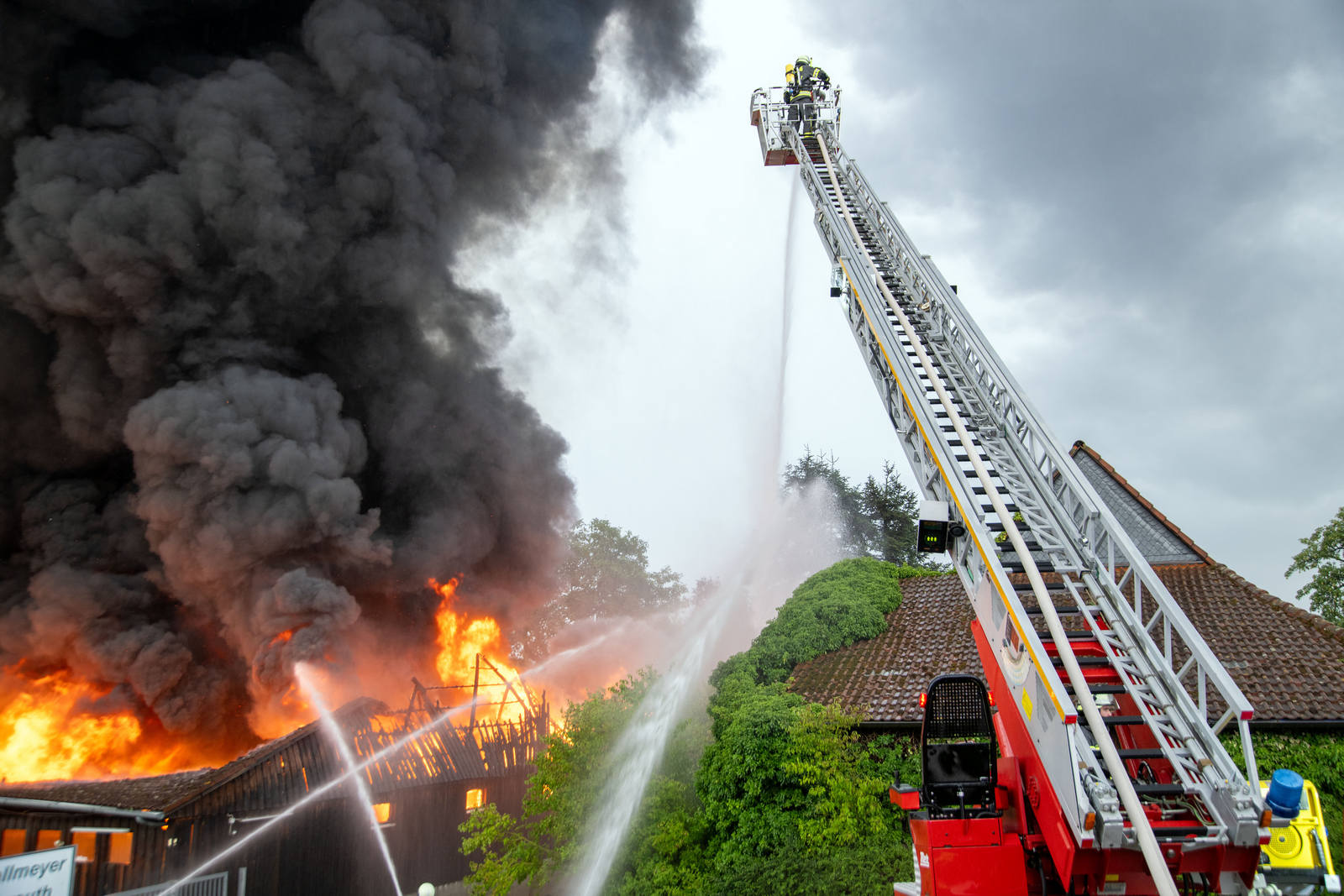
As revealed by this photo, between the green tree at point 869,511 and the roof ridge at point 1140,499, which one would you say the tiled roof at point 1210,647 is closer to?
the roof ridge at point 1140,499

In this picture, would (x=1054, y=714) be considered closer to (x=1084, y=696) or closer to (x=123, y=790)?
(x=1084, y=696)

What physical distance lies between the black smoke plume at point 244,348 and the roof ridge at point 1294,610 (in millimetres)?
18358

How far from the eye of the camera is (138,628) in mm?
17656

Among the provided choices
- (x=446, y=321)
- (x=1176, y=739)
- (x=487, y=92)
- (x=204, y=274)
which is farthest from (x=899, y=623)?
(x=487, y=92)

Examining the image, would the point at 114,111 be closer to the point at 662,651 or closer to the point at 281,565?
the point at 281,565

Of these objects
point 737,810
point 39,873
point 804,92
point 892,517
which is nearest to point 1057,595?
point 737,810

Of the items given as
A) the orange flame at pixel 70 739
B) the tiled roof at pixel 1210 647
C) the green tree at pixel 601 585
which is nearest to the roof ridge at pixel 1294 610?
the tiled roof at pixel 1210 647

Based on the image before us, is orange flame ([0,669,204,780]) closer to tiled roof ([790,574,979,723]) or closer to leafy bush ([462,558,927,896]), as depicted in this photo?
leafy bush ([462,558,927,896])

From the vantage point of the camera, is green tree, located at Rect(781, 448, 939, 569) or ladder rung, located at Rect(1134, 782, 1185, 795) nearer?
ladder rung, located at Rect(1134, 782, 1185, 795)

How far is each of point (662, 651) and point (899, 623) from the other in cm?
1803

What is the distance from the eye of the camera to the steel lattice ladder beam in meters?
4.59

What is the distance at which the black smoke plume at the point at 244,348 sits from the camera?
1728cm

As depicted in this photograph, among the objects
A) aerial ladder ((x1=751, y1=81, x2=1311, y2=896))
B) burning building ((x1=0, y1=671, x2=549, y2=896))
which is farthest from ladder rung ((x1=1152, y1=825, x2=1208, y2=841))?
burning building ((x1=0, y1=671, x2=549, y2=896))

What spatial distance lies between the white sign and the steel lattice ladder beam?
984 cm
